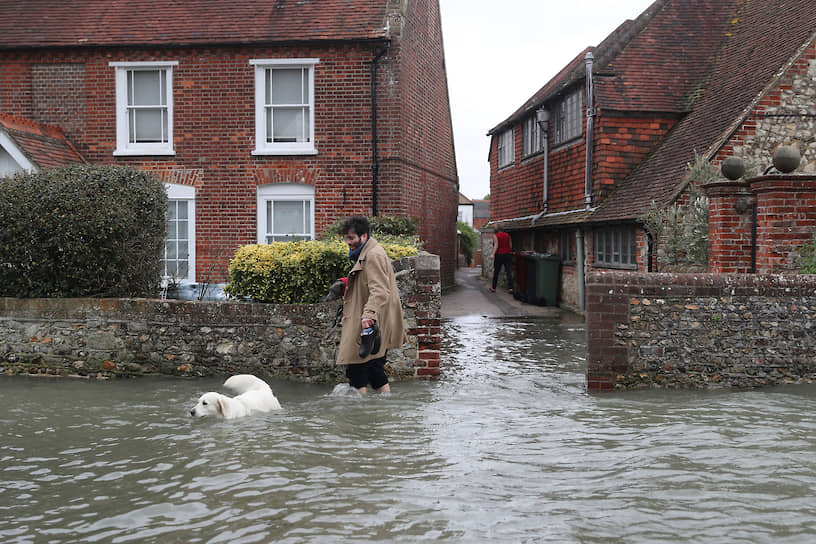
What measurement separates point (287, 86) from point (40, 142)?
5213 mm

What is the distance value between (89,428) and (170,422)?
2.32ft

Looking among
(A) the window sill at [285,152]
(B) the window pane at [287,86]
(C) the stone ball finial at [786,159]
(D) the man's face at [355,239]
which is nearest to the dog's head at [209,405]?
Result: (D) the man's face at [355,239]

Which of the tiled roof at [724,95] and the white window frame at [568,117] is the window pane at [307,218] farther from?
the white window frame at [568,117]

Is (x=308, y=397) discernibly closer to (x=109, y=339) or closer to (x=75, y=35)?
(x=109, y=339)

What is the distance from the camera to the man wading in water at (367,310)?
749cm

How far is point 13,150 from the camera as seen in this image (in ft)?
48.8

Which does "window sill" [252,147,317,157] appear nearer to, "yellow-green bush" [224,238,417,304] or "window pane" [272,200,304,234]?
"window pane" [272,200,304,234]

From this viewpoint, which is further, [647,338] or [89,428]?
[647,338]

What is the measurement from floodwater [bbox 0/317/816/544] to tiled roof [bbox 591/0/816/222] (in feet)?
23.6

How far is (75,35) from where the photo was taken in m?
17.2

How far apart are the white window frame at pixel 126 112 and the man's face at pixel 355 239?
34.3 ft

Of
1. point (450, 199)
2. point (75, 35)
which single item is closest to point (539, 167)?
point (450, 199)

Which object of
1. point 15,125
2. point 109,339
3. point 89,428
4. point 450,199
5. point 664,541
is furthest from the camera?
point 450,199

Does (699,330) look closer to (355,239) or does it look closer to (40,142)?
(355,239)
